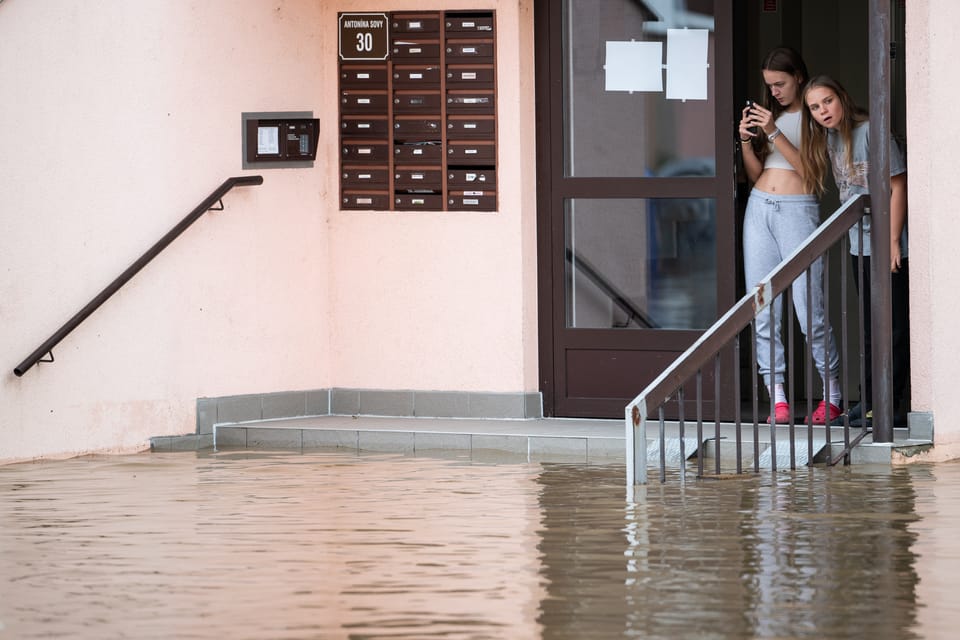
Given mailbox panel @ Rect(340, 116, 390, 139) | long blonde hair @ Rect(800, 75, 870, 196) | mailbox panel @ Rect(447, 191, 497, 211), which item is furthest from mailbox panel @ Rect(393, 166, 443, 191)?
long blonde hair @ Rect(800, 75, 870, 196)

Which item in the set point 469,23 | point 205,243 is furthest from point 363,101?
point 205,243

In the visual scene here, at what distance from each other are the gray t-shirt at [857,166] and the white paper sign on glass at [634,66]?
972 mm

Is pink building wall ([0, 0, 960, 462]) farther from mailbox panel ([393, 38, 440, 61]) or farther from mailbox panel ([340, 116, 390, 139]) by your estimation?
mailbox panel ([393, 38, 440, 61])

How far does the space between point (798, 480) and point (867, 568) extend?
1.77 metres

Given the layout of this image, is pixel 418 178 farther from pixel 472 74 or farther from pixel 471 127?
pixel 472 74

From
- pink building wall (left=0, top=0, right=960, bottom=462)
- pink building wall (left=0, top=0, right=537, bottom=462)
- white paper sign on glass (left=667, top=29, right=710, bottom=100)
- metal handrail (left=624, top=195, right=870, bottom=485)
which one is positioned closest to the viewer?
metal handrail (left=624, top=195, right=870, bottom=485)

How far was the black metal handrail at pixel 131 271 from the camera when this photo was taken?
9266 millimetres

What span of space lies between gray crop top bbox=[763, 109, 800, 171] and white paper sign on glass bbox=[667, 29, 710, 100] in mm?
423

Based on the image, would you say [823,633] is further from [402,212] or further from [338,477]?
[402,212]

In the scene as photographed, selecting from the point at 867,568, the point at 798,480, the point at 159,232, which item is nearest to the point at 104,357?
the point at 159,232

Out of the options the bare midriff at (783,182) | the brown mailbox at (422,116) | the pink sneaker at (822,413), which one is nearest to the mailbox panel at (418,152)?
the brown mailbox at (422,116)

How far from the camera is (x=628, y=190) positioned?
9953 millimetres

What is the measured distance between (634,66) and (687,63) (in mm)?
270

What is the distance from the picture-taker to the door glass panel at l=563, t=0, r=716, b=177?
987 centimetres
